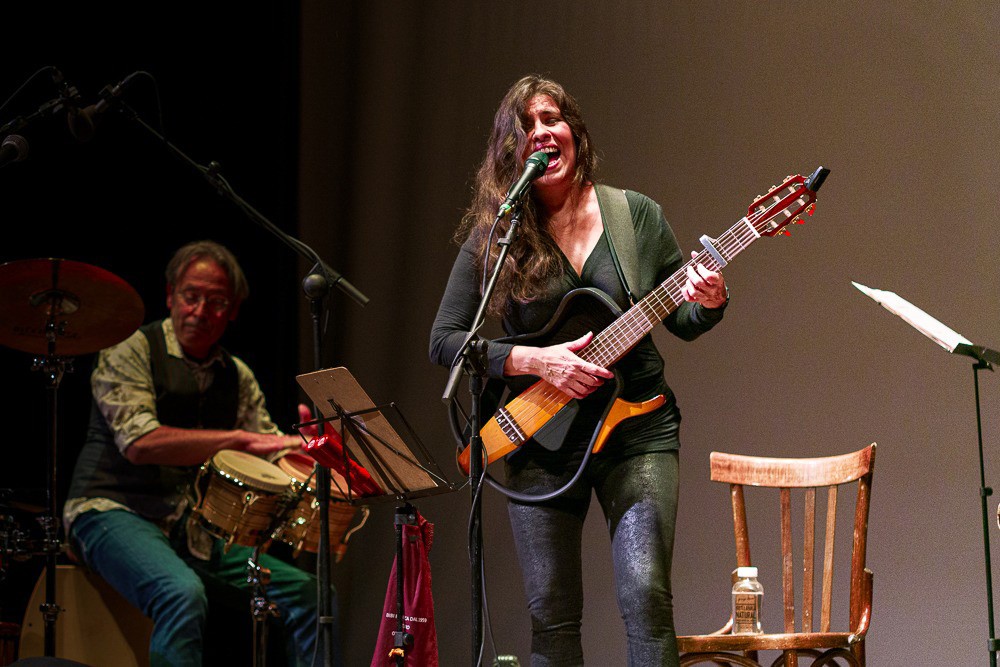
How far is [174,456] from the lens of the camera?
4.04 m

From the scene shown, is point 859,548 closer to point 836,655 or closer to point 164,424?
point 836,655

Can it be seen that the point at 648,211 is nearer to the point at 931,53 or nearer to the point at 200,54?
the point at 931,53

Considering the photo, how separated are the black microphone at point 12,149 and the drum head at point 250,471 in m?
1.20

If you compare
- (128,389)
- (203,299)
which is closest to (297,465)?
(128,389)

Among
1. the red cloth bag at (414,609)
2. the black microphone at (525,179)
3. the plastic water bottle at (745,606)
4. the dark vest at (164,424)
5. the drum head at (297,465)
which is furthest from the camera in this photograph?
the dark vest at (164,424)

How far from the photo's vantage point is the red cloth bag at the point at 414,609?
2.71 m

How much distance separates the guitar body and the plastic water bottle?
794mm

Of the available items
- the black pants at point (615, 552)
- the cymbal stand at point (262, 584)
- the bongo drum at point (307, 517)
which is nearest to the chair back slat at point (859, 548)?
the black pants at point (615, 552)

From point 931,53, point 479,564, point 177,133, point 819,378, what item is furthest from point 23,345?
point 931,53

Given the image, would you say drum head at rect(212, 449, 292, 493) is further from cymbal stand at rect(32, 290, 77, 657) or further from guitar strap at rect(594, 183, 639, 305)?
guitar strap at rect(594, 183, 639, 305)

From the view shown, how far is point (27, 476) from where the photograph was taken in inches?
184

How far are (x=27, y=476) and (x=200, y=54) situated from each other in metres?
2.10

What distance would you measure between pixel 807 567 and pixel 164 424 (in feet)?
8.12

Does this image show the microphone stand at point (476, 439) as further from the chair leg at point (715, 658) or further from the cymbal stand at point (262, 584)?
the cymbal stand at point (262, 584)
